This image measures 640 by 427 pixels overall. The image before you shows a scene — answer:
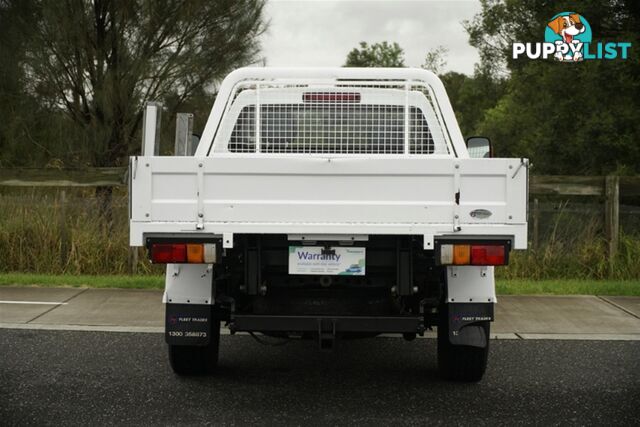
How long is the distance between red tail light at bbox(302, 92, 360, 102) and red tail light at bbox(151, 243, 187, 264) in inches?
67.4

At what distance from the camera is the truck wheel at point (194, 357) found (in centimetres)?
527

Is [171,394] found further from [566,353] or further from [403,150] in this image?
[566,353]

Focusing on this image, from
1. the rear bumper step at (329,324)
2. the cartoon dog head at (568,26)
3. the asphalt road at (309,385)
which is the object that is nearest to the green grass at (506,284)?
the asphalt road at (309,385)

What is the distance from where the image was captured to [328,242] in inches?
183

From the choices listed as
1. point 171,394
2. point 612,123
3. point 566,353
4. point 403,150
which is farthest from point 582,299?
point 612,123

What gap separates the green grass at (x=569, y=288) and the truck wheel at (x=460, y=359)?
11.8 ft

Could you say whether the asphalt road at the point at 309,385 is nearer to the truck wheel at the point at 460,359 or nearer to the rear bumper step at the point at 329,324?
the truck wheel at the point at 460,359

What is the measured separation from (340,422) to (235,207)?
1.36 metres

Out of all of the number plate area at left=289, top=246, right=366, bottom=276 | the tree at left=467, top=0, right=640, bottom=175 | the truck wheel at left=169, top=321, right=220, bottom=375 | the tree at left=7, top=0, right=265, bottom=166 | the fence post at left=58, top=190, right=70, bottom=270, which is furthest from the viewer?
the tree at left=467, top=0, right=640, bottom=175

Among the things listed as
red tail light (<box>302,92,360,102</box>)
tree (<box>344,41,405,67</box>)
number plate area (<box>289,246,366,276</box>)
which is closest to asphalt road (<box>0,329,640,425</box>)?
number plate area (<box>289,246,366,276</box>)

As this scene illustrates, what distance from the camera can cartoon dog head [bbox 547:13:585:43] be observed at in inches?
610

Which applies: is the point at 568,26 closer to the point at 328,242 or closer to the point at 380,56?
the point at 328,242

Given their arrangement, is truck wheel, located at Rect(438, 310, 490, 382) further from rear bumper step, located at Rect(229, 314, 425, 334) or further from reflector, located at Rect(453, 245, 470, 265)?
reflector, located at Rect(453, 245, 470, 265)

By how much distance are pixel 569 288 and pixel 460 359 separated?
4.18m
